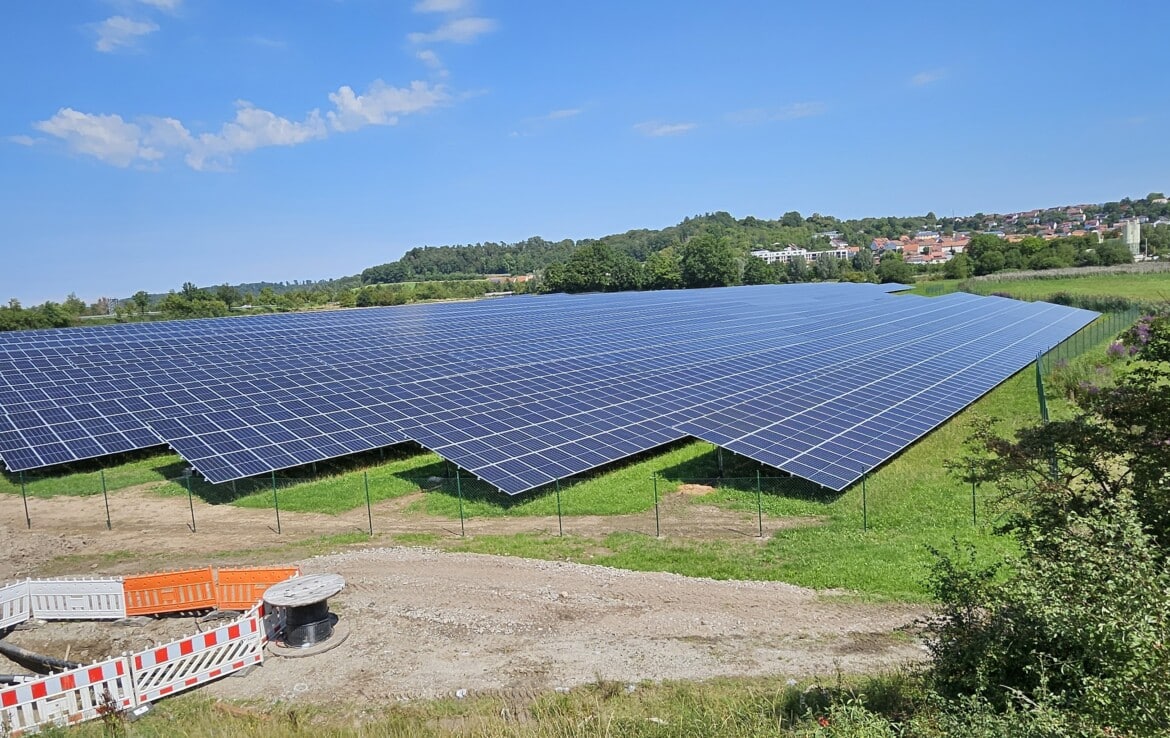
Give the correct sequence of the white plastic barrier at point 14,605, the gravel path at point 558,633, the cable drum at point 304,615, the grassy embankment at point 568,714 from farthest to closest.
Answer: the white plastic barrier at point 14,605
the cable drum at point 304,615
the gravel path at point 558,633
the grassy embankment at point 568,714

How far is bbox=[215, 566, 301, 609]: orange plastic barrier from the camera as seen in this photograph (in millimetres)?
15781

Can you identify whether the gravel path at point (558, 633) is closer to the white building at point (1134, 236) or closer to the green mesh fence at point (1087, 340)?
the green mesh fence at point (1087, 340)

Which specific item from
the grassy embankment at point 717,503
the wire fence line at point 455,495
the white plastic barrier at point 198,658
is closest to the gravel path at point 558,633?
the white plastic barrier at point 198,658

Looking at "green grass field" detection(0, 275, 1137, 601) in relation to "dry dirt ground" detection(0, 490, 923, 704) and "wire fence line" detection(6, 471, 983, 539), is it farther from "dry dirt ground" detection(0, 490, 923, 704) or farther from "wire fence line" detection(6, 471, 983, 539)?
"dry dirt ground" detection(0, 490, 923, 704)

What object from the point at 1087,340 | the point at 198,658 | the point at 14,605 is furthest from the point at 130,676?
the point at 1087,340

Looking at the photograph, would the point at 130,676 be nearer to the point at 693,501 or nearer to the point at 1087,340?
the point at 693,501

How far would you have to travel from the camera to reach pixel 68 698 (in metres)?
11.2

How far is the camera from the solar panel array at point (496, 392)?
26219mm

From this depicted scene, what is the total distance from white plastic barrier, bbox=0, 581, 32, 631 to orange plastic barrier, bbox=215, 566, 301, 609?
4.09 m

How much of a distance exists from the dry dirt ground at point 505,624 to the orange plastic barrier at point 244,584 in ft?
2.69

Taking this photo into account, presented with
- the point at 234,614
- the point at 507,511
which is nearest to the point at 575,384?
the point at 507,511

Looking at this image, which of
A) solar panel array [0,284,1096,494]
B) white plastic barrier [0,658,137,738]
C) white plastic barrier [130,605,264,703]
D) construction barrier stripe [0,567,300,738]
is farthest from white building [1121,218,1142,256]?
white plastic barrier [0,658,137,738]

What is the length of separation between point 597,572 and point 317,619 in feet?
22.8

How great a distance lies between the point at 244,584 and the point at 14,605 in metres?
5.02
